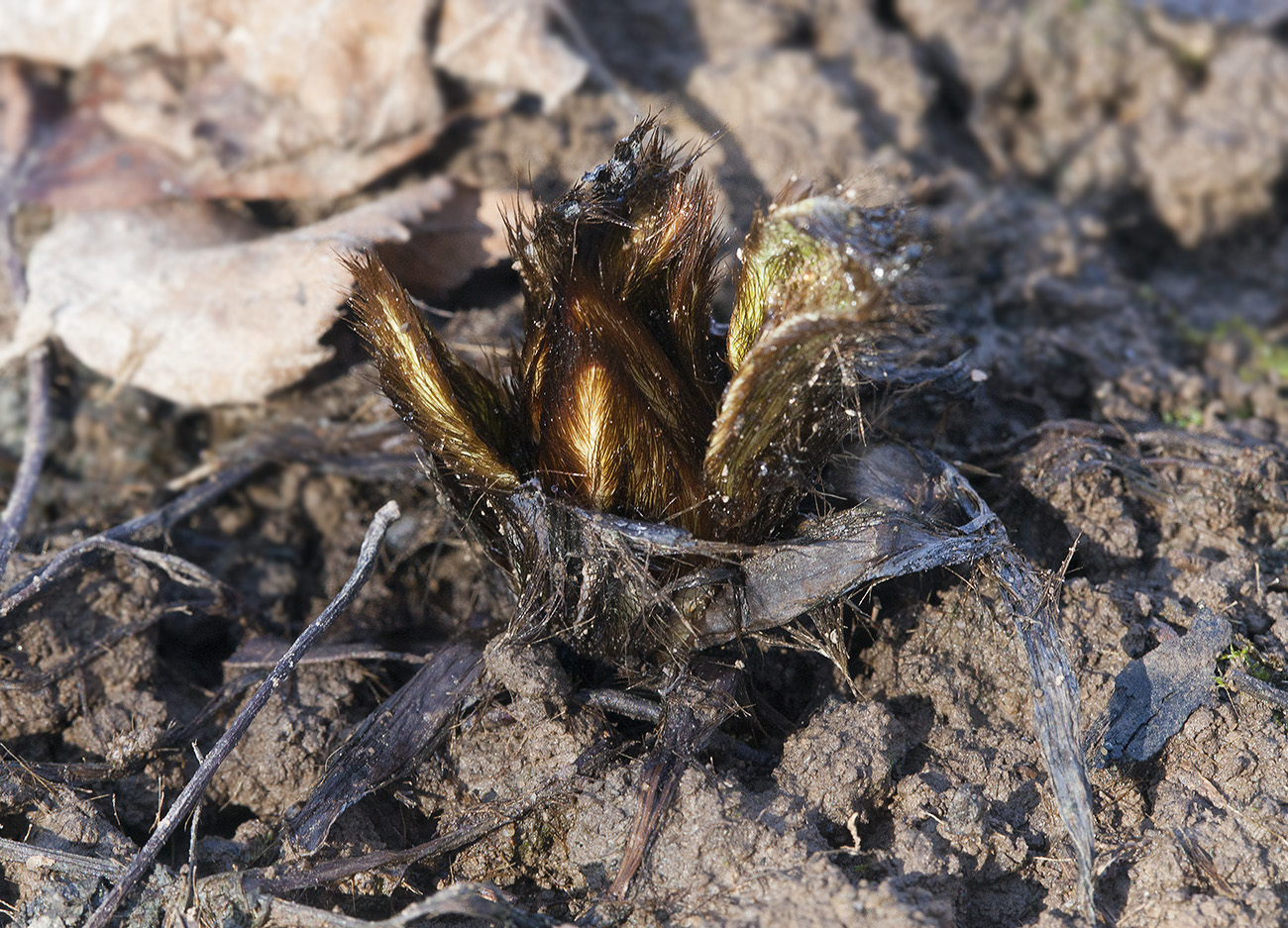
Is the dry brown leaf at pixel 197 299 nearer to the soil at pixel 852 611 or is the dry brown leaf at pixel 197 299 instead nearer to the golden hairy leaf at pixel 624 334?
the soil at pixel 852 611

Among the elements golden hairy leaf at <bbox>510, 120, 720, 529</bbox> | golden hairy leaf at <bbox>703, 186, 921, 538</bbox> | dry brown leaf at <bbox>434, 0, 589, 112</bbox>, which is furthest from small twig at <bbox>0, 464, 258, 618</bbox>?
dry brown leaf at <bbox>434, 0, 589, 112</bbox>

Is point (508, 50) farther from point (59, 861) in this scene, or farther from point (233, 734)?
point (59, 861)

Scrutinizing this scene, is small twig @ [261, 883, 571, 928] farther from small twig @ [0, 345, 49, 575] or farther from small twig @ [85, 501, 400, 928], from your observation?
small twig @ [0, 345, 49, 575]

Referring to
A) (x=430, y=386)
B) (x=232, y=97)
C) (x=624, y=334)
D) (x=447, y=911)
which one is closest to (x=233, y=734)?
(x=447, y=911)

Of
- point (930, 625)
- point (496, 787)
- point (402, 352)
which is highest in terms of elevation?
point (402, 352)

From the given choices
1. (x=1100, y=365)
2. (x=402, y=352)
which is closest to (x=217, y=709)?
(x=402, y=352)

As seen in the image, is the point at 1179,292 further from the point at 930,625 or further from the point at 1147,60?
the point at 930,625
